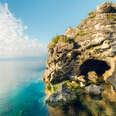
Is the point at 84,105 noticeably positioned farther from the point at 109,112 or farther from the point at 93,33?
the point at 93,33

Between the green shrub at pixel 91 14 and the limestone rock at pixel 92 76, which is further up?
the green shrub at pixel 91 14

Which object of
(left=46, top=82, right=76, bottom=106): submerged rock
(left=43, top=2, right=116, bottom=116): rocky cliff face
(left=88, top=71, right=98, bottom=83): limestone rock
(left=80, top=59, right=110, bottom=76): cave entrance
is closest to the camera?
(left=46, top=82, right=76, bottom=106): submerged rock

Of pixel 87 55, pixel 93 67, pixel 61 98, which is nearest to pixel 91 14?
pixel 87 55

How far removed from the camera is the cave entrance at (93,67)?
38.1m

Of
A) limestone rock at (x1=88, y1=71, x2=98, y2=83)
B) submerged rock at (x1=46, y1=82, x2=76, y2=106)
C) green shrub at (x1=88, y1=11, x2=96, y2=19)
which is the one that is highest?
green shrub at (x1=88, y1=11, x2=96, y2=19)

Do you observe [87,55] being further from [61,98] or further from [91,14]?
[91,14]

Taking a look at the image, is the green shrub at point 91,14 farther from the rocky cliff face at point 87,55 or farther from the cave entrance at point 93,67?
the cave entrance at point 93,67

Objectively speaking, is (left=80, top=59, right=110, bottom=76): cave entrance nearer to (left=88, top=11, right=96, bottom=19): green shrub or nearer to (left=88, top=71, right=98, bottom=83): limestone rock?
(left=88, top=71, right=98, bottom=83): limestone rock

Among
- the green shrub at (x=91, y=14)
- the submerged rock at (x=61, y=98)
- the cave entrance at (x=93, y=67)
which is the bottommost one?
the submerged rock at (x=61, y=98)

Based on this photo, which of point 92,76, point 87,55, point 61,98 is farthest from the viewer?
point 92,76

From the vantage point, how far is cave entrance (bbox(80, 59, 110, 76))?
125 feet

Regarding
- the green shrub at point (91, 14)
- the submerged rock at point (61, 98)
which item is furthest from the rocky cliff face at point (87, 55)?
the submerged rock at point (61, 98)

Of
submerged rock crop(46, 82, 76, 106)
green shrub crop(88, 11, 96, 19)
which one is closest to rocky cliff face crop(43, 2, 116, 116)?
green shrub crop(88, 11, 96, 19)

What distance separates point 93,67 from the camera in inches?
1565
